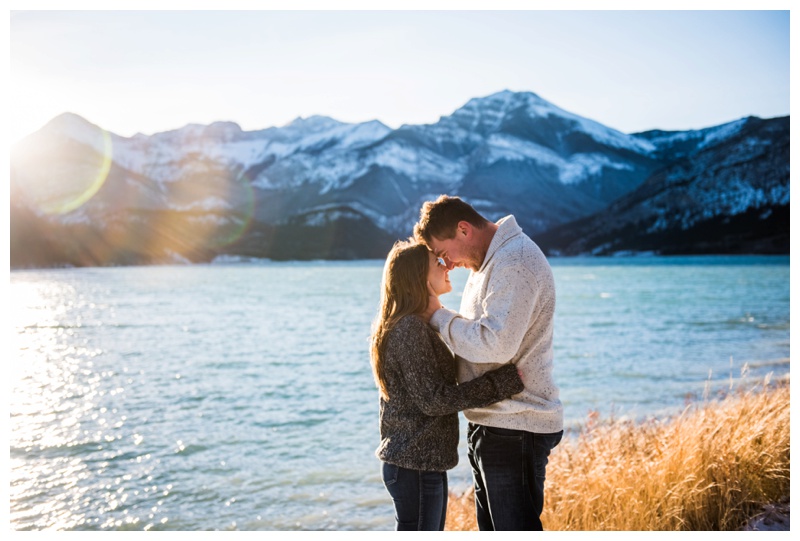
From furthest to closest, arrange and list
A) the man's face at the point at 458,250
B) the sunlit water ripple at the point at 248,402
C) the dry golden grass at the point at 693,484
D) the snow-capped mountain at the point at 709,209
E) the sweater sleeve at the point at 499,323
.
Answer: the snow-capped mountain at the point at 709,209
the sunlit water ripple at the point at 248,402
the dry golden grass at the point at 693,484
the man's face at the point at 458,250
the sweater sleeve at the point at 499,323

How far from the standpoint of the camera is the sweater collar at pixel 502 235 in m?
3.34

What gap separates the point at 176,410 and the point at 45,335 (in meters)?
23.1

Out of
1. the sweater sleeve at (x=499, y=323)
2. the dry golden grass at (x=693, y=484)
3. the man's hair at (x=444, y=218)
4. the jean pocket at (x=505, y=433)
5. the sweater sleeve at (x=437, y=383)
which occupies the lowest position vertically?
the dry golden grass at (x=693, y=484)

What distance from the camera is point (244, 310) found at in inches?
1870

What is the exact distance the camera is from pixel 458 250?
11.1 feet

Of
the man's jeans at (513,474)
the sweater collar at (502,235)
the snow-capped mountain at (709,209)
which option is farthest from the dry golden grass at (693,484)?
the snow-capped mountain at (709,209)

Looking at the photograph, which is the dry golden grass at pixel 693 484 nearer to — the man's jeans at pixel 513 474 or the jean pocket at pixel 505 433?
the man's jeans at pixel 513 474

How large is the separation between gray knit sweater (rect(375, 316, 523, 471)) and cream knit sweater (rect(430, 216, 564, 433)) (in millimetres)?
93

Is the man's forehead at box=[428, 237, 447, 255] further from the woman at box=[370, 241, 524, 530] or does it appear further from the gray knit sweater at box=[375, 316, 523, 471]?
the gray knit sweater at box=[375, 316, 523, 471]

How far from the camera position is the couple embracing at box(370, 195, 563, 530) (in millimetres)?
3203

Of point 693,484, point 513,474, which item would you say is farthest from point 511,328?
point 693,484

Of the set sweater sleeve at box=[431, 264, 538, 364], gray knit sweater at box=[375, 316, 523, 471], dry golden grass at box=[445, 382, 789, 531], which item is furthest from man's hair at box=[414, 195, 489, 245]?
dry golden grass at box=[445, 382, 789, 531]

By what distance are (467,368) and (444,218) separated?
0.77 metres

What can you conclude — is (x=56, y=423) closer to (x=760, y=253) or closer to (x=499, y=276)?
(x=499, y=276)
